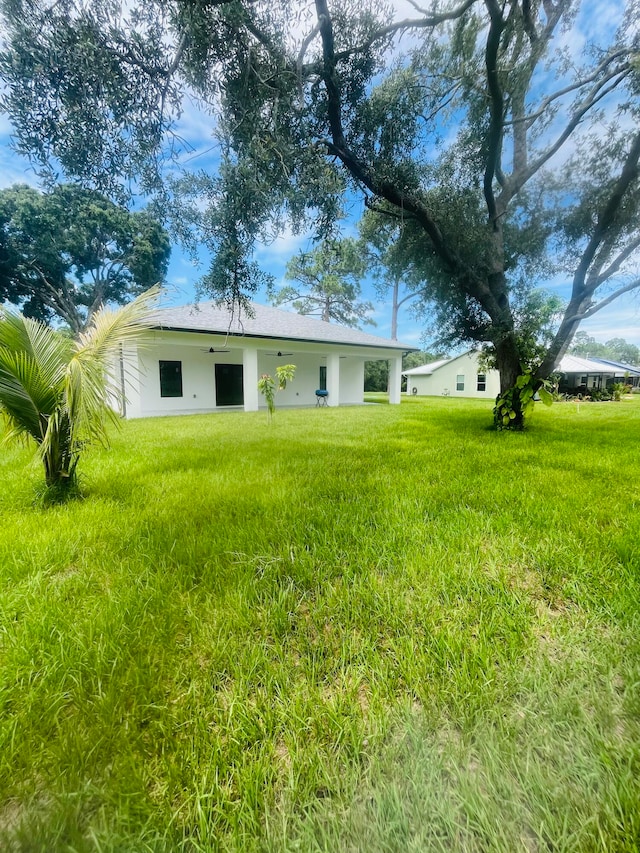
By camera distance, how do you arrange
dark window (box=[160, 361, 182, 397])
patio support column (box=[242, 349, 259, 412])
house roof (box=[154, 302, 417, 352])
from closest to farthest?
house roof (box=[154, 302, 417, 352]) → patio support column (box=[242, 349, 259, 412]) → dark window (box=[160, 361, 182, 397])

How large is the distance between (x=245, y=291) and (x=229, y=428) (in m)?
4.15

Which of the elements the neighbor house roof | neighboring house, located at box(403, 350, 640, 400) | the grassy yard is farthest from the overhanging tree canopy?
neighboring house, located at box(403, 350, 640, 400)

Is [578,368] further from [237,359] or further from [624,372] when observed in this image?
[237,359]

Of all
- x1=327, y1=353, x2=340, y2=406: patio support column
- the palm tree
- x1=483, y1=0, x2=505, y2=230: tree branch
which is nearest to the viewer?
the palm tree

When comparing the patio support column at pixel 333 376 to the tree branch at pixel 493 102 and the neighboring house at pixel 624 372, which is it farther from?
the neighboring house at pixel 624 372

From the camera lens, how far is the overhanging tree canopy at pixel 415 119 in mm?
3236

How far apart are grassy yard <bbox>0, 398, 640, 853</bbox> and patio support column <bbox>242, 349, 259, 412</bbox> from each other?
9783mm

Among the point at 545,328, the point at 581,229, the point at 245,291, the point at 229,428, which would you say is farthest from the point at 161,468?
the point at 581,229

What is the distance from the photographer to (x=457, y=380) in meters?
29.2

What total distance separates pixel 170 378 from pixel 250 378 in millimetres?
3321

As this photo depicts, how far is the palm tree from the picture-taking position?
2785mm

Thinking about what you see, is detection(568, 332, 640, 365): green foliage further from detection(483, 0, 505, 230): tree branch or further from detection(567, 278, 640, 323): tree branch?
detection(483, 0, 505, 230): tree branch

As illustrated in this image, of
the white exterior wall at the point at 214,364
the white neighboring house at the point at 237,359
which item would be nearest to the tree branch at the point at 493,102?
the white neighboring house at the point at 237,359

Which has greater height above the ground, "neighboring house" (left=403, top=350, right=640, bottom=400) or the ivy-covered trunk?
"neighboring house" (left=403, top=350, right=640, bottom=400)
